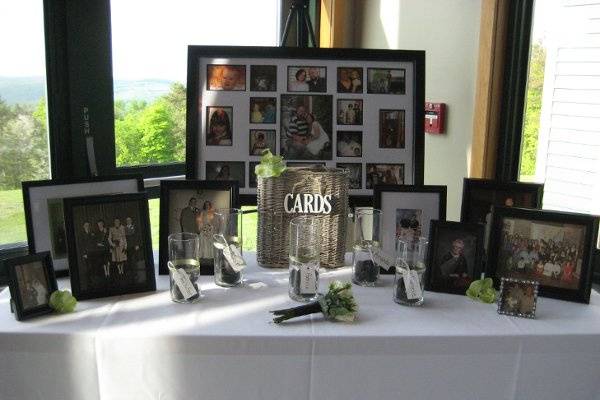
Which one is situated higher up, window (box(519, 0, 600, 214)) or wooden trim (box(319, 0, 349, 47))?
wooden trim (box(319, 0, 349, 47))

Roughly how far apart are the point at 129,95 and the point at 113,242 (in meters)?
0.85

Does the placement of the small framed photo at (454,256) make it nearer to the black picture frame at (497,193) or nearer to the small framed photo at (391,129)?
the black picture frame at (497,193)

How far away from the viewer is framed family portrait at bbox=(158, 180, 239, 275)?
1754mm

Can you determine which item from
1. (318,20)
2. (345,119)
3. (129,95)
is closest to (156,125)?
(129,95)

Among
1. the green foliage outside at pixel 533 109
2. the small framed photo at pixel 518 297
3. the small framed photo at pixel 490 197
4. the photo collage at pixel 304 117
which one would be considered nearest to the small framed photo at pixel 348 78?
the photo collage at pixel 304 117

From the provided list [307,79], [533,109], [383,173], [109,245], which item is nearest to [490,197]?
[383,173]

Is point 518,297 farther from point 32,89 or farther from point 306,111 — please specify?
point 32,89

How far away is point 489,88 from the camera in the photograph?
226 centimetres

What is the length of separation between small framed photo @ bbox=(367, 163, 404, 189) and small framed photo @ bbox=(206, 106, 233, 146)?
475mm

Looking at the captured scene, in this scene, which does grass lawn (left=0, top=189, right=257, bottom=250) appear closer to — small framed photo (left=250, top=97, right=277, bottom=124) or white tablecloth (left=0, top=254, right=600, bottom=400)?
small framed photo (left=250, top=97, right=277, bottom=124)

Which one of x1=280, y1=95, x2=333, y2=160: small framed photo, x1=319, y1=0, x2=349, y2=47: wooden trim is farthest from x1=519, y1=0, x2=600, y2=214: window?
x1=319, y1=0, x2=349, y2=47: wooden trim

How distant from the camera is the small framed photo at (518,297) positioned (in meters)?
1.52

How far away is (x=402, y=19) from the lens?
2.65 metres

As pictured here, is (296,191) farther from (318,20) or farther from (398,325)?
(318,20)
